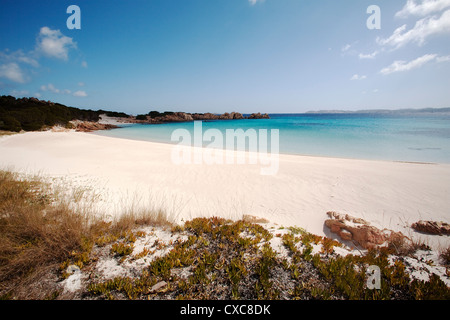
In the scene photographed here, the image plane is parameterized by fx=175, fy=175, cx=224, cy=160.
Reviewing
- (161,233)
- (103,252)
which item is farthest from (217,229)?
(103,252)

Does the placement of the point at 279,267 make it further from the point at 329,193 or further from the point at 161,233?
the point at 329,193

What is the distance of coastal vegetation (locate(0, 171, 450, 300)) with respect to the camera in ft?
8.64

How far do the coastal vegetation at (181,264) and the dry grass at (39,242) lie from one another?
13mm

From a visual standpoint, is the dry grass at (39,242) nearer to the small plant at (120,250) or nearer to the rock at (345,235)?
the small plant at (120,250)

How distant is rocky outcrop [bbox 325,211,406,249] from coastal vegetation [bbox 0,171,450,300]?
0.59m

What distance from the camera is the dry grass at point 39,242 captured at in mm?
2654

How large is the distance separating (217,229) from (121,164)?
33.2 feet

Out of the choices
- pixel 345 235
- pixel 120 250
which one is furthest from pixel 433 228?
pixel 120 250

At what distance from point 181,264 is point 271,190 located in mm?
5781

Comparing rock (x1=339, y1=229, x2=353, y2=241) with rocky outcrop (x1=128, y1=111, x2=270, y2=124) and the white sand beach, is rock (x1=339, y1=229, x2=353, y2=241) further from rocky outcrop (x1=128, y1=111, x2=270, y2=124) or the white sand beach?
rocky outcrop (x1=128, y1=111, x2=270, y2=124)

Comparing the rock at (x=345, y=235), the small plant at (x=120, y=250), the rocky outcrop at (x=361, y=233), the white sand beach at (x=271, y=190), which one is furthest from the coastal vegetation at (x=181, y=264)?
the white sand beach at (x=271, y=190)
